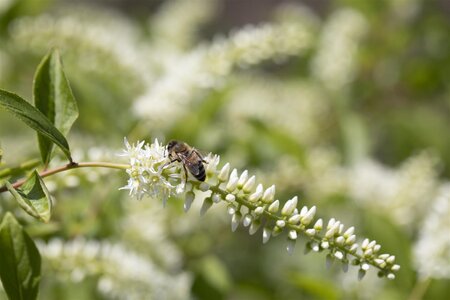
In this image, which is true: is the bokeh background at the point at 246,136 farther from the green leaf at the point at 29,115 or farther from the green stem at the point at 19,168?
the green leaf at the point at 29,115

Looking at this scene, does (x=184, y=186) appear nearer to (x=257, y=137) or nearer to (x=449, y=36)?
(x=257, y=137)

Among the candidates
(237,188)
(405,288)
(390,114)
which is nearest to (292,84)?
(390,114)

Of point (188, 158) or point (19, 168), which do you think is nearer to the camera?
point (188, 158)

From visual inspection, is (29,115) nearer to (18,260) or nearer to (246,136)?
(18,260)

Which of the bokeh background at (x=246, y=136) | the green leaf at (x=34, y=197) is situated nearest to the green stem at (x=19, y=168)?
the bokeh background at (x=246, y=136)

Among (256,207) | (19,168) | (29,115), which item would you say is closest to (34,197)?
(29,115)
